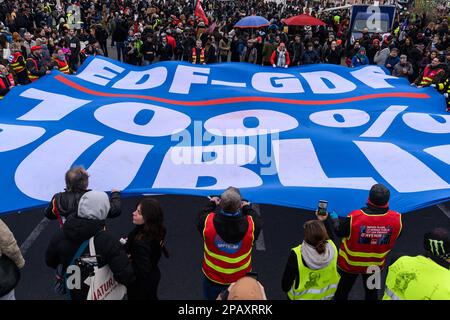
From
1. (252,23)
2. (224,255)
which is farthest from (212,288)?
(252,23)

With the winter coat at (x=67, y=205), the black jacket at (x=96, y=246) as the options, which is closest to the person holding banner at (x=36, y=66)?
the winter coat at (x=67, y=205)

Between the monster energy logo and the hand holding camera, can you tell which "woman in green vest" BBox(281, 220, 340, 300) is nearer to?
the hand holding camera

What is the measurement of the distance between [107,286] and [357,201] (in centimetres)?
267

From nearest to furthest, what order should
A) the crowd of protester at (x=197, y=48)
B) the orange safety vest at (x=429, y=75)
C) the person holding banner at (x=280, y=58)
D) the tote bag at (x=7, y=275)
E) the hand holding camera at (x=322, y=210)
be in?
1. the tote bag at (x=7, y=275)
2. the hand holding camera at (x=322, y=210)
3. the orange safety vest at (x=429, y=75)
4. the crowd of protester at (x=197, y=48)
5. the person holding banner at (x=280, y=58)

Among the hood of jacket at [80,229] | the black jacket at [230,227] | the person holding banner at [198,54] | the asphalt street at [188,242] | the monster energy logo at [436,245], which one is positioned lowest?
the asphalt street at [188,242]

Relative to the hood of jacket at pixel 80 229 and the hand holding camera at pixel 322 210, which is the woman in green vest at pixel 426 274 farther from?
the hood of jacket at pixel 80 229

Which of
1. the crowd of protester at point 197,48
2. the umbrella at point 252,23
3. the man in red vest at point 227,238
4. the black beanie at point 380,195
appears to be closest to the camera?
the man in red vest at point 227,238

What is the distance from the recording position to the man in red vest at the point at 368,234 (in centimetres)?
347

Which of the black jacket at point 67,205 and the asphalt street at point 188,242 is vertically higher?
the black jacket at point 67,205

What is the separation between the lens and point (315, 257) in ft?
9.73

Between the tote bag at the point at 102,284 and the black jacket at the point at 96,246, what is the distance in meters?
0.04

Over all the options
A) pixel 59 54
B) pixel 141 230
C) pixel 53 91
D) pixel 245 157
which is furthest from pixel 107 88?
pixel 141 230

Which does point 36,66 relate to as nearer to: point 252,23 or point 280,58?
point 280,58
